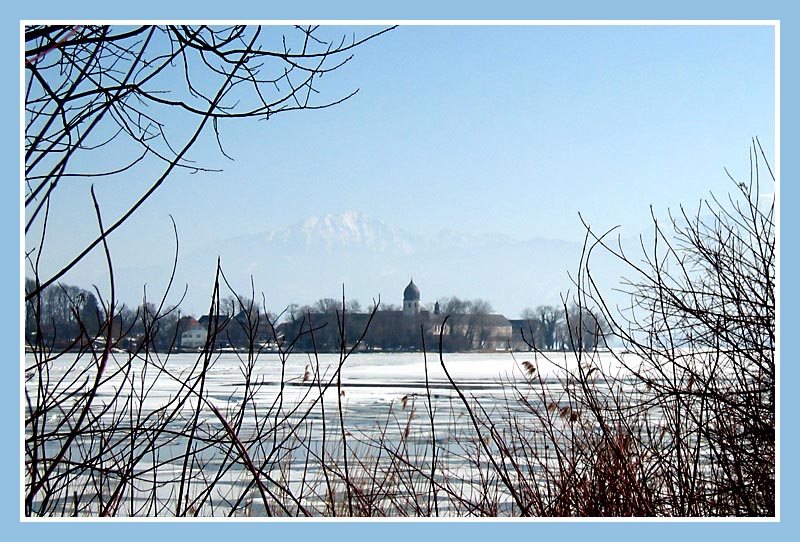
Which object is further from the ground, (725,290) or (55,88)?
(55,88)

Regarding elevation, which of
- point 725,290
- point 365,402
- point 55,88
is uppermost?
point 55,88

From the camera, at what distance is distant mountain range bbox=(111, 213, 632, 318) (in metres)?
3.18

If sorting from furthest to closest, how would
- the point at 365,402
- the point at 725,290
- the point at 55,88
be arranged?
the point at 365,402 < the point at 725,290 < the point at 55,88

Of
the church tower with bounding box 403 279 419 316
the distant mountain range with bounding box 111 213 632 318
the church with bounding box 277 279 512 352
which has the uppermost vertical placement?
the distant mountain range with bounding box 111 213 632 318

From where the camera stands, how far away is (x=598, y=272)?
3.08 m

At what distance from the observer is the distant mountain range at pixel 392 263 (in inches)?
125

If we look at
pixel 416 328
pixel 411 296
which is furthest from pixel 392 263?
pixel 416 328

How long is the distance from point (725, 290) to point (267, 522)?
1.58 meters

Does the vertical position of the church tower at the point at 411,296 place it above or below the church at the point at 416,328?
above

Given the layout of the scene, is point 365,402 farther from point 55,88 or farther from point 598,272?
point 55,88

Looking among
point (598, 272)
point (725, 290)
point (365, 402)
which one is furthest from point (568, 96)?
point (365, 402)

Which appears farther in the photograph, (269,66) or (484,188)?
(484,188)

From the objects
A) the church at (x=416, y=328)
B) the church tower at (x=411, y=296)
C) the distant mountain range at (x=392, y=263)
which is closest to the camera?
the distant mountain range at (x=392, y=263)

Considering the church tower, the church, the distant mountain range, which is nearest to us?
the distant mountain range
